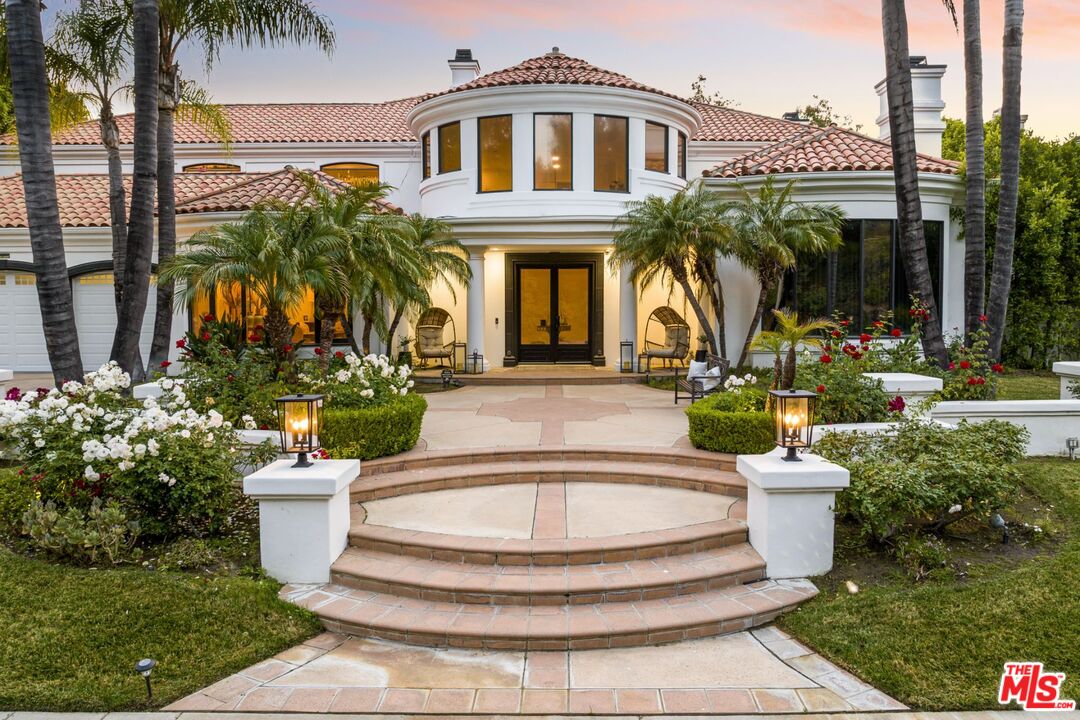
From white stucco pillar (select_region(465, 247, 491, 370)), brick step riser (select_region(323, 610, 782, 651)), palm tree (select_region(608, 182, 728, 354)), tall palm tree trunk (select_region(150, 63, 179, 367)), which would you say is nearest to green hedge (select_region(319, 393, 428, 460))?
brick step riser (select_region(323, 610, 782, 651))

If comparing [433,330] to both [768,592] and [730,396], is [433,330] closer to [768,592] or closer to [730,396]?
[730,396]

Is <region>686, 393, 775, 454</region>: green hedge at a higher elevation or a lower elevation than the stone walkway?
higher

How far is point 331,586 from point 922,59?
21.8 metres

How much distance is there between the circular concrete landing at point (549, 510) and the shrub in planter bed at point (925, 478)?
1.31m

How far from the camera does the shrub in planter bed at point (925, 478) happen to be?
560 cm

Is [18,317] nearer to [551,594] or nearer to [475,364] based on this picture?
[475,364]

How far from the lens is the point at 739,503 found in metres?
6.90

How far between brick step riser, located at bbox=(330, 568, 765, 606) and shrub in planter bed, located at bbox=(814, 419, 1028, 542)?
4.10 feet

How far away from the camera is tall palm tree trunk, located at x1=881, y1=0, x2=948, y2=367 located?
9.92m

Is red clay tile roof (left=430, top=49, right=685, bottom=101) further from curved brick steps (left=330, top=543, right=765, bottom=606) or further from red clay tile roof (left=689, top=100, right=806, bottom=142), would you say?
curved brick steps (left=330, top=543, right=765, bottom=606)

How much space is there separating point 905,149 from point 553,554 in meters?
8.50

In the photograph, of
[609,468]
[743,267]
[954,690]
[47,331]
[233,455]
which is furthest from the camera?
[743,267]

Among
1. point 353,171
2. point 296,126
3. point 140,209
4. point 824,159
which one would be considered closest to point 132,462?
point 140,209

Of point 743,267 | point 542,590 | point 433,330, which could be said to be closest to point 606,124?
point 743,267
